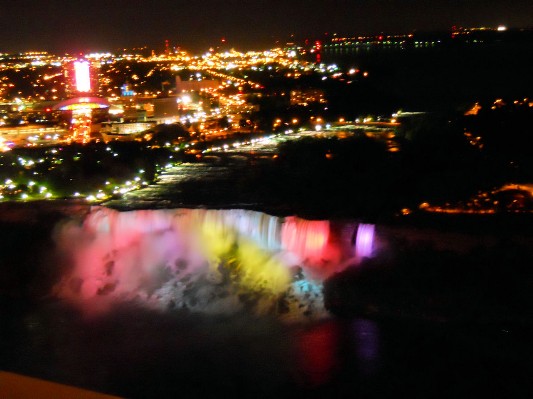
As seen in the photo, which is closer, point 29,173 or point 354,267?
point 354,267

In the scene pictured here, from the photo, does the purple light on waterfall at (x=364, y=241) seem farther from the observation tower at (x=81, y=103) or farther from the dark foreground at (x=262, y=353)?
the observation tower at (x=81, y=103)

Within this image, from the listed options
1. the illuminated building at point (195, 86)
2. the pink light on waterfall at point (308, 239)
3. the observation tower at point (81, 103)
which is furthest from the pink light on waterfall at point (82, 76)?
the pink light on waterfall at point (308, 239)

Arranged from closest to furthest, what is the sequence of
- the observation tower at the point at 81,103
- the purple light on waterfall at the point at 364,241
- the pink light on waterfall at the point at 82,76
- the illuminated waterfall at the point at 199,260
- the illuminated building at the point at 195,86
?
the illuminated waterfall at the point at 199,260 < the purple light on waterfall at the point at 364,241 < the observation tower at the point at 81,103 < the pink light on waterfall at the point at 82,76 < the illuminated building at the point at 195,86

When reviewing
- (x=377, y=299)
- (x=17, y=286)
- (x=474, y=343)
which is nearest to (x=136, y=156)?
(x=17, y=286)

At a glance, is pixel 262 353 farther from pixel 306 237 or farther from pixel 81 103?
pixel 81 103

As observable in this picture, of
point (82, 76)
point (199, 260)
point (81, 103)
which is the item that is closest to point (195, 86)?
point (82, 76)

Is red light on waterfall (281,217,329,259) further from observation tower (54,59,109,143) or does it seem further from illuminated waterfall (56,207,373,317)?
observation tower (54,59,109,143)

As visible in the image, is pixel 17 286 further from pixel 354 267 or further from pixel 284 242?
pixel 354 267

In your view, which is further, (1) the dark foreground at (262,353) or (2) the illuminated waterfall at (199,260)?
(2) the illuminated waterfall at (199,260)
